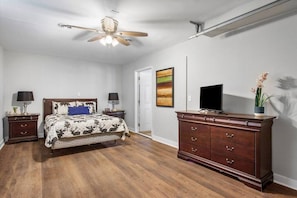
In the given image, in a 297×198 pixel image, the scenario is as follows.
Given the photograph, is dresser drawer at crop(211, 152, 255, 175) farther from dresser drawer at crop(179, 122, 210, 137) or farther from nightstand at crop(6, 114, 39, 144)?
nightstand at crop(6, 114, 39, 144)

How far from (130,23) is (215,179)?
9.66 ft

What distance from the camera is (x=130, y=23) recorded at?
321 centimetres

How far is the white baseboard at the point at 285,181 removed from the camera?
7.85 ft

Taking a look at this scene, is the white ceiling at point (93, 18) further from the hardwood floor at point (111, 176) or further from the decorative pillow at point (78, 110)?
the hardwood floor at point (111, 176)

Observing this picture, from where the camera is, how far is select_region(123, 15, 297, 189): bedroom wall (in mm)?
2422

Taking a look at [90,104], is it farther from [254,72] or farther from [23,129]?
[254,72]

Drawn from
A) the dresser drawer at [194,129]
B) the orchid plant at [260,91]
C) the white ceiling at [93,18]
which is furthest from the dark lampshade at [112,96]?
the orchid plant at [260,91]

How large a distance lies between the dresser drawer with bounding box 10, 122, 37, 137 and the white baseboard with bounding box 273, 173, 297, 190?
18.4ft

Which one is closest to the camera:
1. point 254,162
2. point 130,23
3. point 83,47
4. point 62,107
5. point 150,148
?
point 254,162

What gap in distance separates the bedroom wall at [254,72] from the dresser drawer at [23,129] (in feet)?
13.0

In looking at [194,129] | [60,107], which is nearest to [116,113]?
[60,107]

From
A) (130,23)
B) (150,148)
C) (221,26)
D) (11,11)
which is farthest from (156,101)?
(11,11)

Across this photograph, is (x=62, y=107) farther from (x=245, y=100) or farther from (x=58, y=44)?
(x=245, y=100)

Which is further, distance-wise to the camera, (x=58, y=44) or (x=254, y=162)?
(x=58, y=44)
